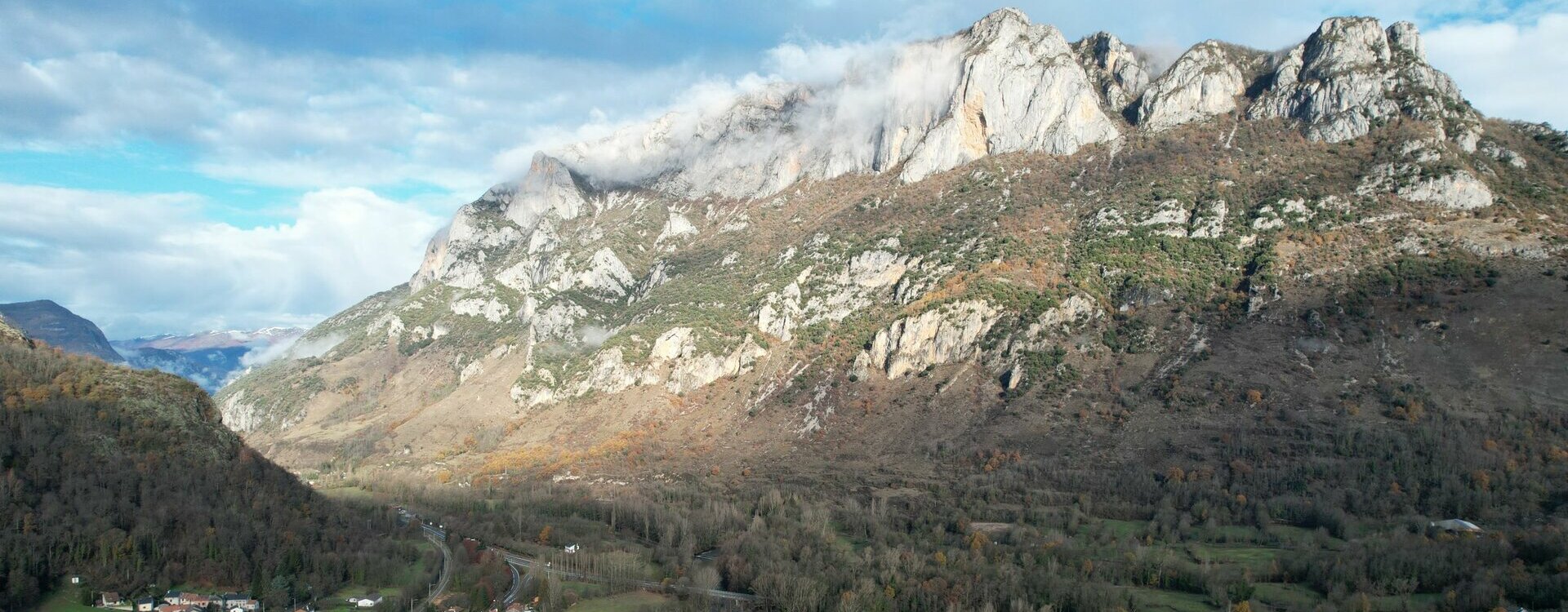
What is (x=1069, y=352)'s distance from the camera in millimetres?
123938

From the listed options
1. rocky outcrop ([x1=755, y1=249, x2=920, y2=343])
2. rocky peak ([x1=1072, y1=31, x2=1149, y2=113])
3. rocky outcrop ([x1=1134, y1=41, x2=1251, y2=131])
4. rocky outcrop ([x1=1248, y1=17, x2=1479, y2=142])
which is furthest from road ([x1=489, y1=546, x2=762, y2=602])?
rocky peak ([x1=1072, y1=31, x2=1149, y2=113])

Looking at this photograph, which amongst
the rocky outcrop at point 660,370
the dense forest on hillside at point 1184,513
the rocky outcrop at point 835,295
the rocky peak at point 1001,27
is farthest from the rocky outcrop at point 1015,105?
the dense forest on hillside at point 1184,513

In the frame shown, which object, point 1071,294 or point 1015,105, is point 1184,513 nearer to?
point 1071,294

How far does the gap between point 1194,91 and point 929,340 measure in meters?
81.0

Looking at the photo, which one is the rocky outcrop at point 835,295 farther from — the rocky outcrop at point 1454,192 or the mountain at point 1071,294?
the rocky outcrop at point 1454,192

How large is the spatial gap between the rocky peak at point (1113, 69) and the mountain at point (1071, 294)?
739mm

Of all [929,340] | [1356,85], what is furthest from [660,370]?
[1356,85]

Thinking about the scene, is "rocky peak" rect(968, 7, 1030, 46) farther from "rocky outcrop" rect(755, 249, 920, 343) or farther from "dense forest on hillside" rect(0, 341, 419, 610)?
"dense forest on hillside" rect(0, 341, 419, 610)

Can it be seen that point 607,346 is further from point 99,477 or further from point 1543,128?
point 1543,128

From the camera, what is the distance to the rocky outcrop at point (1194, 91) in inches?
6427

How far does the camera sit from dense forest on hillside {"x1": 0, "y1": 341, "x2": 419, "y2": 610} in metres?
61.7

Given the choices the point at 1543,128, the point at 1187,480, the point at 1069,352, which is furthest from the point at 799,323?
the point at 1543,128

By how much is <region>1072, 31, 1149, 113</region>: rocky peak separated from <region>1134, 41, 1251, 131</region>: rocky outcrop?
296 inches

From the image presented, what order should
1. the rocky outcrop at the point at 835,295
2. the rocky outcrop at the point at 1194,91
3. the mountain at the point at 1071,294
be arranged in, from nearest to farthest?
the mountain at the point at 1071,294 < the rocky outcrop at the point at 835,295 < the rocky outcrop at the point at 1194,91
